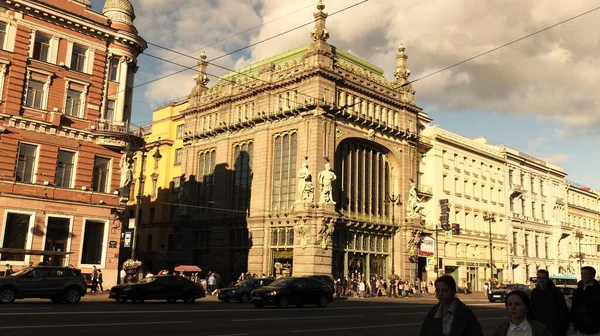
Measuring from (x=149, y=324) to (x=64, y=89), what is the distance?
81.5 feet

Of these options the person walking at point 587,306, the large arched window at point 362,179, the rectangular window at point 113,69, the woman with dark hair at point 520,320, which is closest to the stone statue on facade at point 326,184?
the large arched window at point 362,179

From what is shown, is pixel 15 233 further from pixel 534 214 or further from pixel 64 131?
pixel 534 214

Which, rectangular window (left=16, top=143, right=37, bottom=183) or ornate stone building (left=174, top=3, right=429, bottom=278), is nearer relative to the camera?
rectangular window (left=16, top=143, right=37, bottom=183)

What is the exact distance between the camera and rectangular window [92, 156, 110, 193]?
36.4 m

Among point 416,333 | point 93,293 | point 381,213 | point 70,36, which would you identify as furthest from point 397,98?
point 416,333

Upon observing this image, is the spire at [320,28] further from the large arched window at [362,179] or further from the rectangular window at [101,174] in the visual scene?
the rectangular window at [101,174]

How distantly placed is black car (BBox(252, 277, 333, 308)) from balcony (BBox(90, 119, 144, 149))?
16.5 m

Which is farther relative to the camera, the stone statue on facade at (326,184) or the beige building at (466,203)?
the beige building at (466,203)

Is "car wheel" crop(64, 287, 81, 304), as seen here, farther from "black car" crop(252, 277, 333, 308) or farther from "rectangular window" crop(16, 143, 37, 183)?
"rectangular window" crop(16, 143, 37, 183)

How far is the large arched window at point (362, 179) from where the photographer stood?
4753cm

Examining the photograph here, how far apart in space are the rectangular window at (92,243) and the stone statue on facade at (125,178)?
237 centimetres

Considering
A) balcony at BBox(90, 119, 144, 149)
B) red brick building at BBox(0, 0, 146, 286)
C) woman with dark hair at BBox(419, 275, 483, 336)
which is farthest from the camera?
balcony at BBox(90, 119, 144, 149)

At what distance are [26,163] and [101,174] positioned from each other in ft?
15.7

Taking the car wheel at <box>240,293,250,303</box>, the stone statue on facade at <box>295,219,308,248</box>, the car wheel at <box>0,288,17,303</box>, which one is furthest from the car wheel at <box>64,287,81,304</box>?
the stone statue on facade at <box>295,219,308,248</box>
